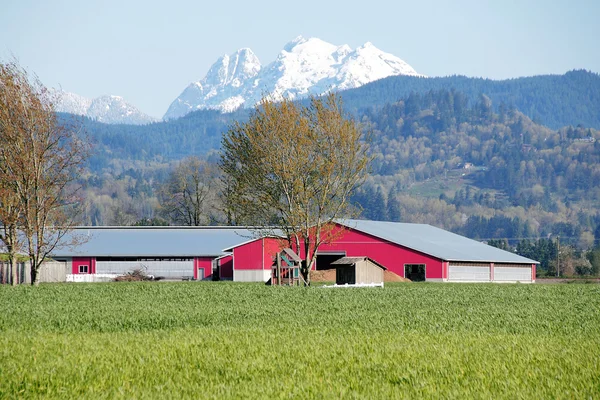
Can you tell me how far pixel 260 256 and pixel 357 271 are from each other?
69.4ft

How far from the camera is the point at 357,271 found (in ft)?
196

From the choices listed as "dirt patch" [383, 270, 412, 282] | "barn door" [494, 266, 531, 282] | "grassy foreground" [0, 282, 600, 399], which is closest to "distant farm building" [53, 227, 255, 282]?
"dirt patch" [383, 270, 412, 282]

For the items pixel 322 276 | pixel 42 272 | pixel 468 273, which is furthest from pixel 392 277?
pixel 42 272

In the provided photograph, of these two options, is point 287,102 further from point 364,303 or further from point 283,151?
point 364,303

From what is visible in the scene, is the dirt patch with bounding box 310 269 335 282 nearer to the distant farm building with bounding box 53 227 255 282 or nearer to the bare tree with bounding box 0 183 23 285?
the distant farm building with bounding box 53 227 255 282

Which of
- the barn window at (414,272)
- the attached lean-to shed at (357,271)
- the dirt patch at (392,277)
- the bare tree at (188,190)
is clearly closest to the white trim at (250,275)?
the dirt patch at (392,277)

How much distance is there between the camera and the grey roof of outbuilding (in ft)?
272

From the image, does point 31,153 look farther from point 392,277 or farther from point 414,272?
point 414,272

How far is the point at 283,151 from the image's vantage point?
5759cm

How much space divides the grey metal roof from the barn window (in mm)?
1614

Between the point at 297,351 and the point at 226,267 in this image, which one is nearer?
the point at 297,351

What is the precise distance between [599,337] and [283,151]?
35916 millimetres

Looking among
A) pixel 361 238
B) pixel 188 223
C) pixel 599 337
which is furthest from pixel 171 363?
pixel 188 223

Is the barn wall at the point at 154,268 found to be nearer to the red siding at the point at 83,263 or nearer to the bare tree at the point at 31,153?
the red siding at the point at 83,263
